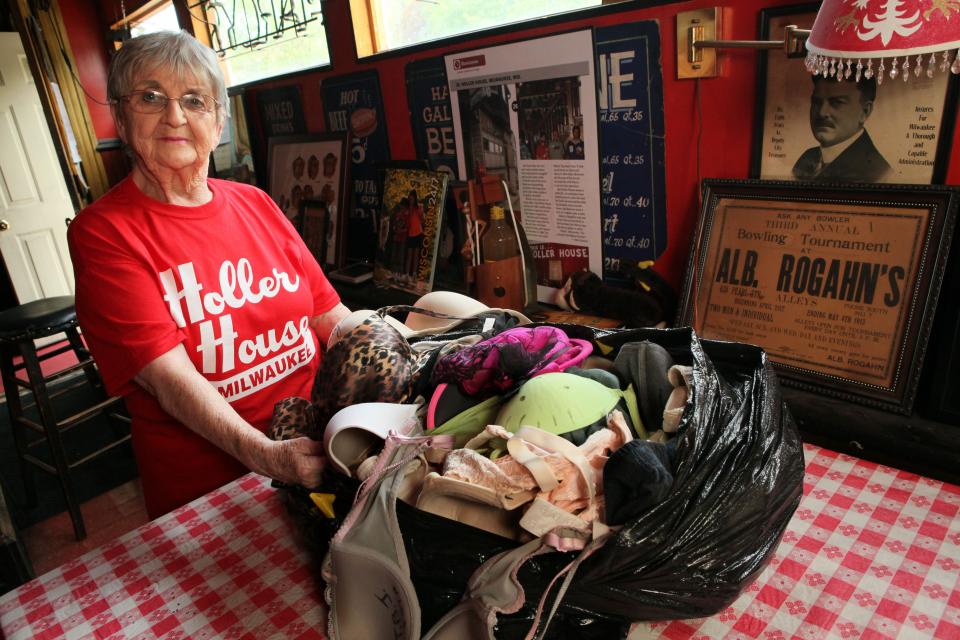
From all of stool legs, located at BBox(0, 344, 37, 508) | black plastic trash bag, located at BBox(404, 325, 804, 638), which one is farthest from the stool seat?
black plastic trash bag, located at BBox(404, 325, 804, 638)

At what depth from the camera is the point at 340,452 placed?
881 mm

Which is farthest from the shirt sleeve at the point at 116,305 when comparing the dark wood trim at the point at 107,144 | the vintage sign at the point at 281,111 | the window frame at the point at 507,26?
the dark wood trim at the point at 107,144

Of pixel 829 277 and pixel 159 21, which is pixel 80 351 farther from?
pixel 829 277

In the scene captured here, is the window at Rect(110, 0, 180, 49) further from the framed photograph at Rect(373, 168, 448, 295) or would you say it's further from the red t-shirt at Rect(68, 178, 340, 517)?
the red t-shirt at Rect(68, 178, 340, 517)

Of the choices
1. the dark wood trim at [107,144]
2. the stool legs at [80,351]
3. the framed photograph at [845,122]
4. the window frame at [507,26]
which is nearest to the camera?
the framed photograph at [845,122]

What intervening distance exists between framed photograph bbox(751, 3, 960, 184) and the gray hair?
1373 mm

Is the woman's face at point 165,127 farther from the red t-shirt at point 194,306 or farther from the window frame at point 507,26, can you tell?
the window frame at point 507,26

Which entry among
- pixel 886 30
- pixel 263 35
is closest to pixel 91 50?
pixel 263 35

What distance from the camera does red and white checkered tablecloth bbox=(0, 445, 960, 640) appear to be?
83 centimetres

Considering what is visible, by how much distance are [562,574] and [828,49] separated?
93cm

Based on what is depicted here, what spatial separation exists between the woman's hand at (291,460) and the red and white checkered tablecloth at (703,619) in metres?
0.13

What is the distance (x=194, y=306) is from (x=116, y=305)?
14 cm

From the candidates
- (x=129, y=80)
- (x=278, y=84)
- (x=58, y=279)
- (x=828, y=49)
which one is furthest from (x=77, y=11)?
(x=828, y=49)

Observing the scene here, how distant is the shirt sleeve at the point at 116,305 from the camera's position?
3.75ft
